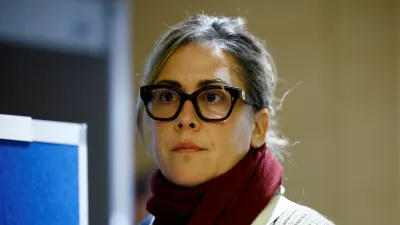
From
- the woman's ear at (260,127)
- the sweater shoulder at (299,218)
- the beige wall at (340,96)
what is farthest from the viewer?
the beige wall at (340,96)

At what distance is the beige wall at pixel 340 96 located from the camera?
8.98ft

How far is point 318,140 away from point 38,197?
1.69 m

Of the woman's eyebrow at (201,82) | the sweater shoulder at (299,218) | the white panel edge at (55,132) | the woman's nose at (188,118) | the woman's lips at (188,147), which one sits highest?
the woman's eyebrow at (201,82)

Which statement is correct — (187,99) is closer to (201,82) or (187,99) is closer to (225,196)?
(201,82)

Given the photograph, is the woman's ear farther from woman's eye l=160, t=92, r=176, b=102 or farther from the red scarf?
woman's eye l=160, t=92, r=176, b=102

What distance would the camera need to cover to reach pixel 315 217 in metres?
1.19

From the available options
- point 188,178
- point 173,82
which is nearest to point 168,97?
point 173,82

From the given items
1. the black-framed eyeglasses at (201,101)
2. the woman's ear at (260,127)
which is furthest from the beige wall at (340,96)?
the black-framed eyeglasses at (201,101)

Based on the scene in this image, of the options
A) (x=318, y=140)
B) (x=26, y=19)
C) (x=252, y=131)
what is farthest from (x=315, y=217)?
(x=318, y=140)

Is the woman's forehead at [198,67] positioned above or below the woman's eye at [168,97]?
above

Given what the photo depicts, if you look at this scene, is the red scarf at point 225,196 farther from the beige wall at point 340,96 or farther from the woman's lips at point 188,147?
the beige wall at point 340,96

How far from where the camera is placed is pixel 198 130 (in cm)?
118

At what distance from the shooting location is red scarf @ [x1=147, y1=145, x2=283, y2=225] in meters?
1.18

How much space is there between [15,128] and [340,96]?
Answer: 181 centimetres
